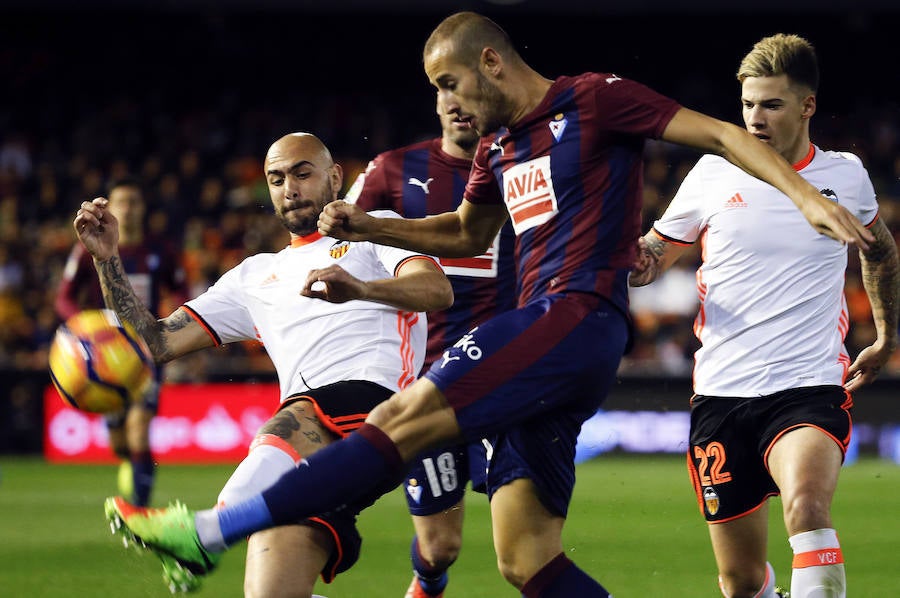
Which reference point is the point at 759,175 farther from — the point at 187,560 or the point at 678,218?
the point at 187,560

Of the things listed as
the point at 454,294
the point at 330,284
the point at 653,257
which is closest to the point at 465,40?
the point at 330,284

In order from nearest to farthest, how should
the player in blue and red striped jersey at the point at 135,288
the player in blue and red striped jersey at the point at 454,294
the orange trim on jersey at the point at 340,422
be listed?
1. the orange trim on jersey at the point at 340,422
2. the player in blue and red striped jersey at the point at 454,294
3. the player in blue and red striped jersey at the point at 135,288

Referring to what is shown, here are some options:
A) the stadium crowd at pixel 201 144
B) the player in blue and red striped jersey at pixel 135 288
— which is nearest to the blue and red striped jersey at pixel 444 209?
the player in blue and red striped jersey at pixel 135 288

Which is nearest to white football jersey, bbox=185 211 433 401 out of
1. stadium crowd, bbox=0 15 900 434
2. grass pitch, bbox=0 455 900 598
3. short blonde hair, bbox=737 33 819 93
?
short blonde hair, bbox=737 33 819 93

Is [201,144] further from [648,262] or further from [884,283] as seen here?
[648,262]

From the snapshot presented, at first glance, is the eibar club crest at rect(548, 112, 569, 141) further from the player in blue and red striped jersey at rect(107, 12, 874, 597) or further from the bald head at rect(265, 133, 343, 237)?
the bald head at rect(265, 133, 343, 237)

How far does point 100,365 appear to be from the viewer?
474 cm

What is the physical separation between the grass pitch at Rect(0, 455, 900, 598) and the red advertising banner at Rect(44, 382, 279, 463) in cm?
62

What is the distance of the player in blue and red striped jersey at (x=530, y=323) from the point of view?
3.70 m

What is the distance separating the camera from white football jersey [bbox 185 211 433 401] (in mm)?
4754

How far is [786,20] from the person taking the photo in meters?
23.8

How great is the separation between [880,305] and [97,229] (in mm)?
3251

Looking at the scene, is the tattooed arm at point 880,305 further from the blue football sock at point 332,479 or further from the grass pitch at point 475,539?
the blue football sock at point 332,479

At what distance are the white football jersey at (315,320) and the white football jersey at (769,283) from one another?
1201 mm
